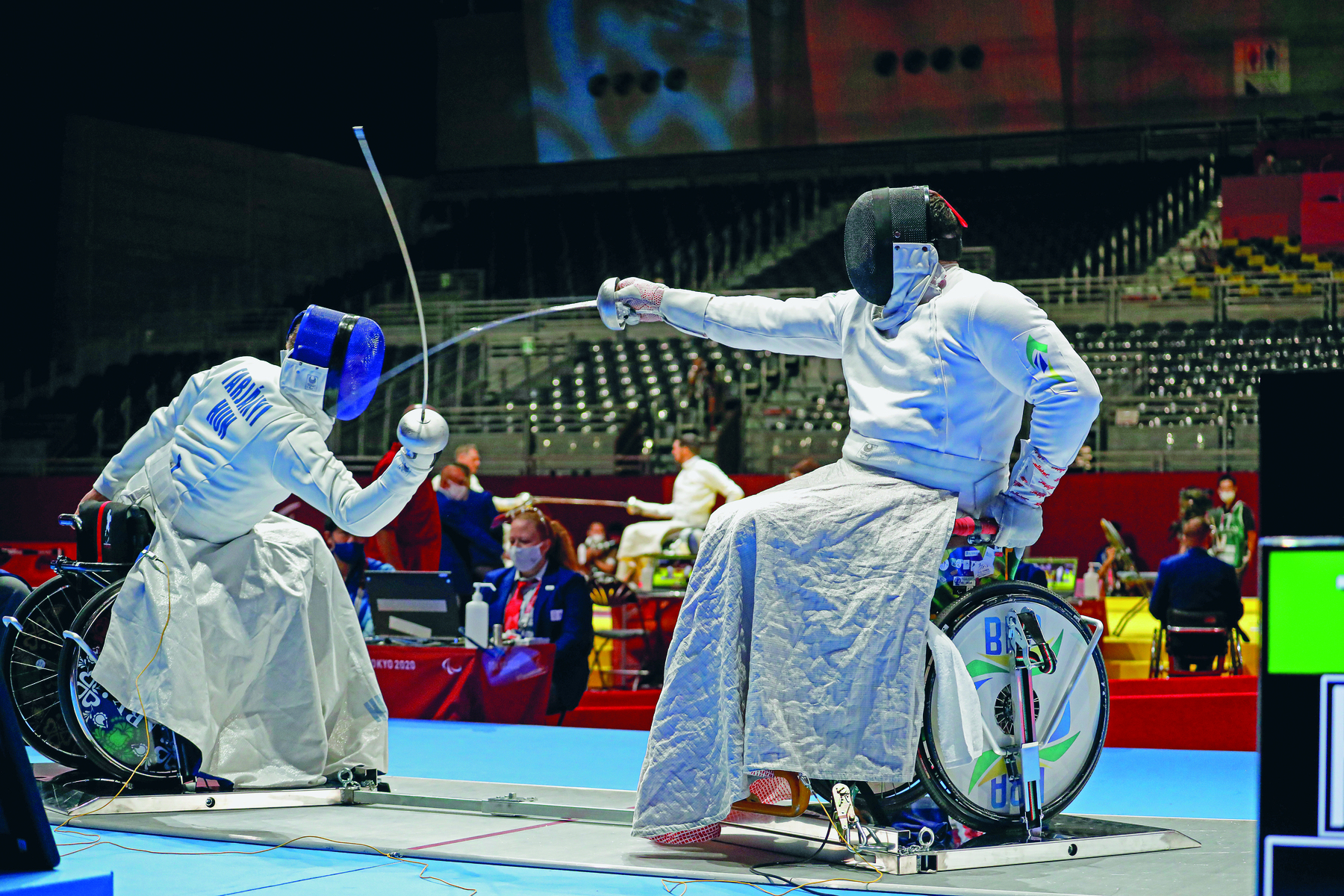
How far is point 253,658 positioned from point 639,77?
667 inches

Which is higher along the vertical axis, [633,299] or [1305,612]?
[633,299]

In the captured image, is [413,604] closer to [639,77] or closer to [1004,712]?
[1004,712]

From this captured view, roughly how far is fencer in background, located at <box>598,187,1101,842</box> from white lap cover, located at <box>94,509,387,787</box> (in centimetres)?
125

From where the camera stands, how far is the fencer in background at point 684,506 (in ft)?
31.6

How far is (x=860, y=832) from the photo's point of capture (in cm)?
285

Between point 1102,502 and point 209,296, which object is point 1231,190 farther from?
point 209,296

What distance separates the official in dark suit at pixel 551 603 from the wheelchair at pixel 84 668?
6.80 ft

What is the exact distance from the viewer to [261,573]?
12.7ft

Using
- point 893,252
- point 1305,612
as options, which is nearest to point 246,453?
point 893,252

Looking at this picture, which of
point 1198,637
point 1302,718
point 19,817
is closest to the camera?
point 1302,718

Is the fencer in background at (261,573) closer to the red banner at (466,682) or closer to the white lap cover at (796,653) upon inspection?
the white lap cover at (796,653)

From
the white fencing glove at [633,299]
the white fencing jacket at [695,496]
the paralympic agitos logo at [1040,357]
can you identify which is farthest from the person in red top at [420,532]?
the paralympic agitos logo at [1040,357]

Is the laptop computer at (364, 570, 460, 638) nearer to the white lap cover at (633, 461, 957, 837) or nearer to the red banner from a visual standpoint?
the red banner

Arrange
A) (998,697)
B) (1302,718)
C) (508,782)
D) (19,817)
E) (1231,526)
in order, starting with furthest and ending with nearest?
1. (1231,526)
2. (508,782)
3. (998,697)
4. (19,817)
5. (1302,718)
